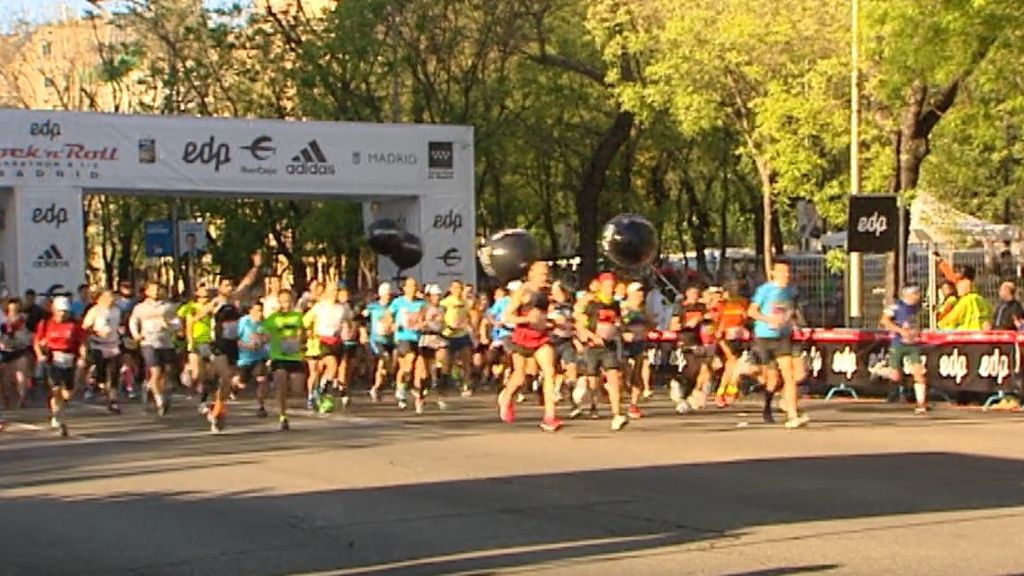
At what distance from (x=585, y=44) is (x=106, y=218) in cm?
1856

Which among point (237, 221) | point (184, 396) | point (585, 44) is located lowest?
point (184, 396)

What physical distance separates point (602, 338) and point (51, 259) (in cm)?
1348

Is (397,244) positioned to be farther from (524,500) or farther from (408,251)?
(524,500)

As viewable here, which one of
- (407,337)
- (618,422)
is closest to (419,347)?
(407,337)

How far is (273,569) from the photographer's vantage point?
9484mm

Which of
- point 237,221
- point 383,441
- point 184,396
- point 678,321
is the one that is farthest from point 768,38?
point 237,221

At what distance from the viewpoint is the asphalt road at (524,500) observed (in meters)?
9.66

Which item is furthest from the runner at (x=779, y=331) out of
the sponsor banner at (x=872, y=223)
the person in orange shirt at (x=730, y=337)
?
the sponsor banner at (x=872, y=223)

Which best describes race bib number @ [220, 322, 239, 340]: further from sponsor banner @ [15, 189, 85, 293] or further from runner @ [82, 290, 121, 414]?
sponsor banner @ [15, 189, 85, 293]

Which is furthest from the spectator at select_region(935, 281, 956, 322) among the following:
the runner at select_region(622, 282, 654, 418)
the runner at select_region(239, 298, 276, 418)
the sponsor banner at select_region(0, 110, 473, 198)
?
the sponsor banner at select_region(0, 110, 473, 198)

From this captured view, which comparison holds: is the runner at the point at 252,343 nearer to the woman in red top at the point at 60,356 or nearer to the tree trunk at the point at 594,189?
the woman in red top at the point at 60,356

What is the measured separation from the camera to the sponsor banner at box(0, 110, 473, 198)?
28578mm

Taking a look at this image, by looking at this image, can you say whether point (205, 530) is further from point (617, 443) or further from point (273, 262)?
point (273, 262)

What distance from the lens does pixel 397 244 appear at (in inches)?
1212
